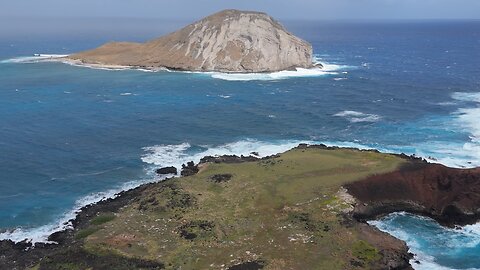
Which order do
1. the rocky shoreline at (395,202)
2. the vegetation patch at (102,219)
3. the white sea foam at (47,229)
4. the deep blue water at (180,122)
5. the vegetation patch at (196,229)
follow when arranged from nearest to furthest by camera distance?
the vegetation patch at (196,229) < the rocky shoreline at (395,202) < the white sea foam at (47,229) < the vegetation patch at (102,219) < the deep blue water at (180,122)

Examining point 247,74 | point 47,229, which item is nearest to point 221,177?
point 47,229

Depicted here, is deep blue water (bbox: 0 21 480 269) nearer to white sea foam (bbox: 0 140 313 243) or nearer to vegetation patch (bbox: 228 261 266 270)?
white sea foam (bbox: 0 140 313 243)

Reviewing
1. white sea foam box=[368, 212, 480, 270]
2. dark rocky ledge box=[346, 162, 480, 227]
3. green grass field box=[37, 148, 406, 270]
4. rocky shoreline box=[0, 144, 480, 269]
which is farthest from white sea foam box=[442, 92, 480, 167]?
white sea foam box=[368, 212, 480, 270]

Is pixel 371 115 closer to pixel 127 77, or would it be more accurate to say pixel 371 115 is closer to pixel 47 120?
pixel 47 120

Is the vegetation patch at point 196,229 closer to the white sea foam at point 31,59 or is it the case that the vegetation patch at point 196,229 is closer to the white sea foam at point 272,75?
the white sea foam at point 272,75

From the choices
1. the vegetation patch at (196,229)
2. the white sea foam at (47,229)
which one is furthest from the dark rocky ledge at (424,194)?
the white sea foam at (47,229)

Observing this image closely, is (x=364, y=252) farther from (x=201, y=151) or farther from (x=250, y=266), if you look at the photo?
(x=201, y=151)
